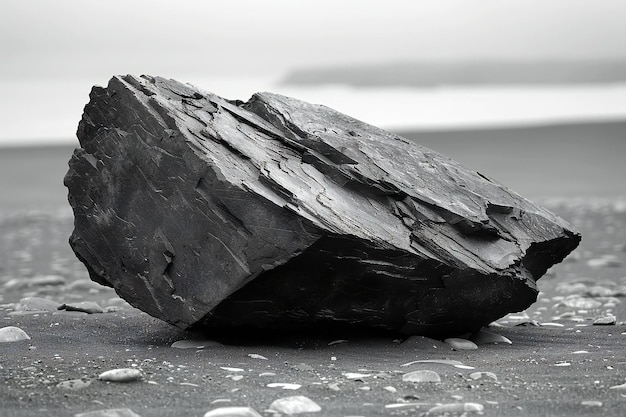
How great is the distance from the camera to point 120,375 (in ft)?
12.6

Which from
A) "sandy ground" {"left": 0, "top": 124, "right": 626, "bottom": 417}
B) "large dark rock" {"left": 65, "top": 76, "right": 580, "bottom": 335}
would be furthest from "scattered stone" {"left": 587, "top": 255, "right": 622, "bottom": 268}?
"large dark rock" {"left": 65, "top": 76, "right": 580, "bottom": 335}

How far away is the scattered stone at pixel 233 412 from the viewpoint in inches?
128

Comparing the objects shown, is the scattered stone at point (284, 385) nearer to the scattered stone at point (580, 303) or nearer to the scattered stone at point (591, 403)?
the scattered stone at point (591, 403)

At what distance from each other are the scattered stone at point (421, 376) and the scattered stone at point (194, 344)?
4.15 feet

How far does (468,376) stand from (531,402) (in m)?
0.54

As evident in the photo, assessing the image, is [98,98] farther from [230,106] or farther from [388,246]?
[388,246]

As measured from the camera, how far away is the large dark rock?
4.50m

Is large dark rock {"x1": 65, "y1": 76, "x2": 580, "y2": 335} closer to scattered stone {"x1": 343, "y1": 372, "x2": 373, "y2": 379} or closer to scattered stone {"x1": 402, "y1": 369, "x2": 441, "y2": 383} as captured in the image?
scattered stone {"x1": 343, "y1": 372, "x2": 373, "y2": 379}

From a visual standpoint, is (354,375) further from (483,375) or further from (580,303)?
(580,303)

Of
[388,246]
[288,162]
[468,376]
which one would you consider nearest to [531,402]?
[468,376]

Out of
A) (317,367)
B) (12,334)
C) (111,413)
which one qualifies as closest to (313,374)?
(317,367)

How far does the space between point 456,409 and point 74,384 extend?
1.61 metres

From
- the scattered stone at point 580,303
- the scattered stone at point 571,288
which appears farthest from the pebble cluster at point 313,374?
the scattered stone at point 571,288

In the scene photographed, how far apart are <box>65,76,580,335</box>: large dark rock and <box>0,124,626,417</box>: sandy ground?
0.76ft
